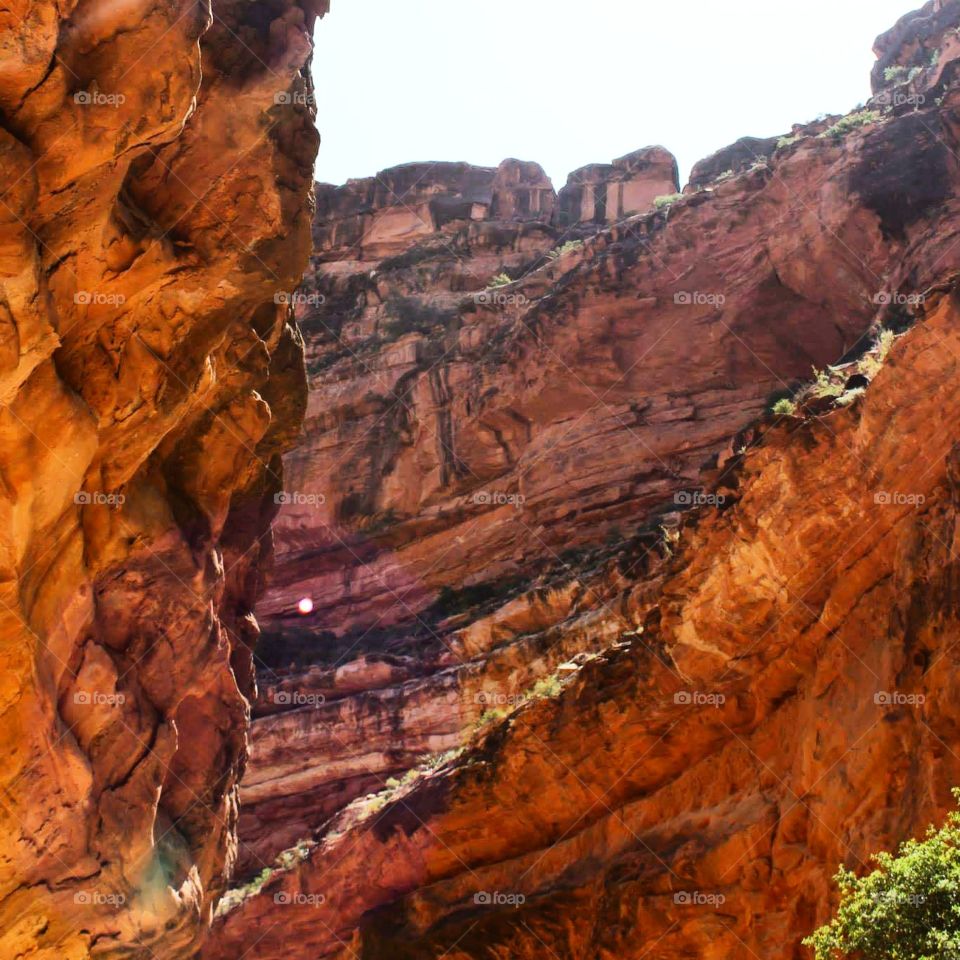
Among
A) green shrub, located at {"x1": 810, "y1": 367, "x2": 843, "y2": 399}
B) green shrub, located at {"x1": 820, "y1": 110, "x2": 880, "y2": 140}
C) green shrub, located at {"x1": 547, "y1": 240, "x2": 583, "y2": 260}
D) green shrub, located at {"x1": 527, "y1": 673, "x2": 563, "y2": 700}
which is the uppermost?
green shrub, located at {"x1": 820, "y1": 110, "x2": 880, "y2": 140}

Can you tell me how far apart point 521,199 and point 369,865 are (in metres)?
44.7

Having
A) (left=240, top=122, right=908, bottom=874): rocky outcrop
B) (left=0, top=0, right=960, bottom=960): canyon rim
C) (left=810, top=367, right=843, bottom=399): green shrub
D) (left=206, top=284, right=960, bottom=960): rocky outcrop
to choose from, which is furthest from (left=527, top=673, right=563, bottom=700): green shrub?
(left=240, top=122, right=908, bottom=874): rocky outcrop

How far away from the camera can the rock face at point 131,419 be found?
51.2 feet

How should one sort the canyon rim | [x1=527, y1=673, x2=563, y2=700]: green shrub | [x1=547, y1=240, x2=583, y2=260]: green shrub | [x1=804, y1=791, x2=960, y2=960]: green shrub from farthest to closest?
[x1=547, y1=240, x2=583, y2=260]: green shrub
[x1=527, y1=673, x2=563, y2=700]: green shrub
the canyon rim
[x1=804, y1=791, x2=960, y2=960]: green shrub

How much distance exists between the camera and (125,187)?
59.2 feet

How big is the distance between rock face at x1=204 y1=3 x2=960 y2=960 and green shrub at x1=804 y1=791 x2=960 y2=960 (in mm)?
3981

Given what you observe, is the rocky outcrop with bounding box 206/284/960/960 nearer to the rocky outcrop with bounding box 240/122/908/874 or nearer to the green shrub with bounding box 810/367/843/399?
the green shrub with bounding box 810/367/843/399

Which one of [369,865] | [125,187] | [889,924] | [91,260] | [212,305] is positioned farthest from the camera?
[369,865]

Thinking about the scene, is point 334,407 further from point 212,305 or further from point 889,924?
point 889,924

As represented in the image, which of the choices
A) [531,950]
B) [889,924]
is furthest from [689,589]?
[889,924]

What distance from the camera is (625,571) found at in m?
33.7

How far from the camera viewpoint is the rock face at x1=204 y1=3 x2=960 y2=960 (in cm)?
1733

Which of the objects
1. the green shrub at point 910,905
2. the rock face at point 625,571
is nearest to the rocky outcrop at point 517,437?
the rock face at point 625,571

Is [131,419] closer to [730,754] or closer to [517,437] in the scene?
[730,754]
